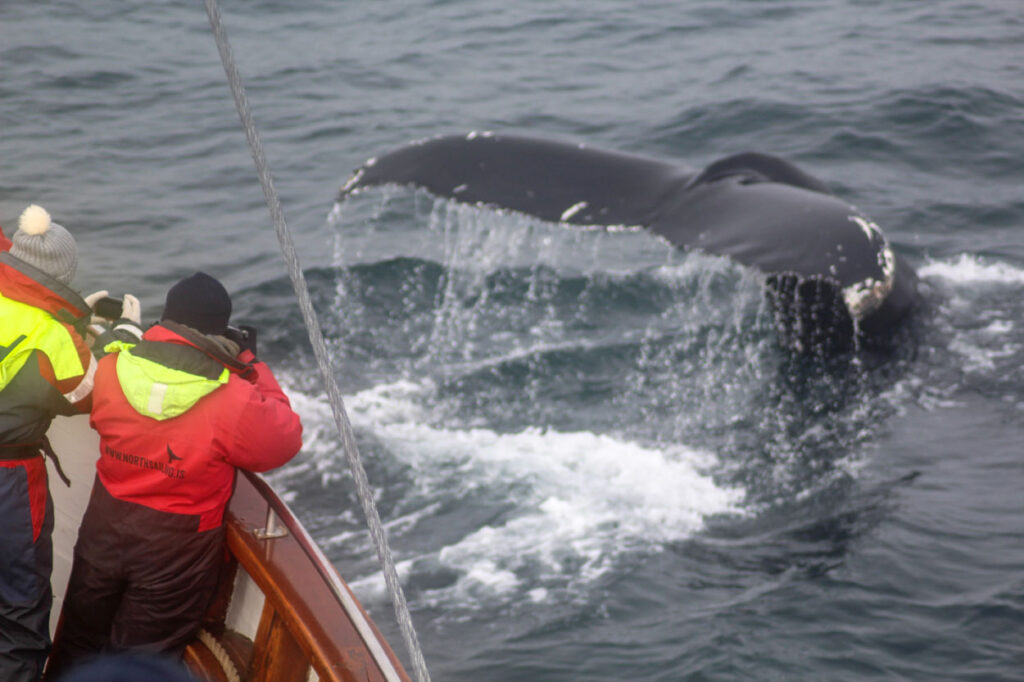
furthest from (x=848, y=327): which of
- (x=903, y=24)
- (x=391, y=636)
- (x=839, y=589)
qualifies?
(x=903, y=24)

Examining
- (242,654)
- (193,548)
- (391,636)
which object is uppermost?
(193,548)

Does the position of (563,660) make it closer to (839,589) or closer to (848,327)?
(839,589)

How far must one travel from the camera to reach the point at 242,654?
3.64 meters

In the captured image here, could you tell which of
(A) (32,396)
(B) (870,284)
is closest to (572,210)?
(B) (870,284)

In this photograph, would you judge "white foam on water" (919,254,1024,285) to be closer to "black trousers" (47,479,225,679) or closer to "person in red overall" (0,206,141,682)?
"black trousers" (47,479,225,679)

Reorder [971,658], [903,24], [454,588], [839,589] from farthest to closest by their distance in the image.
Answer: [903,24] < [454,588] < [839,589] < [971,658]

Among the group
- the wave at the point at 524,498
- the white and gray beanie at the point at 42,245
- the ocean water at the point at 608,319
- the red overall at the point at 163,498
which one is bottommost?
the wave at the point at 524,498

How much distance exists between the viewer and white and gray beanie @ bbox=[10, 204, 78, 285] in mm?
3166

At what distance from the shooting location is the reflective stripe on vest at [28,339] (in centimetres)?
314

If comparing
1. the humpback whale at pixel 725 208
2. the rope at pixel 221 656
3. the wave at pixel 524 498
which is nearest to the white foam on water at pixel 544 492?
the wave at pixel 524 498

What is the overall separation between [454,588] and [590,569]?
2.04 ft

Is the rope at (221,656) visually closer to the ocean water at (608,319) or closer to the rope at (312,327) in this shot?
the rope at (312,327)

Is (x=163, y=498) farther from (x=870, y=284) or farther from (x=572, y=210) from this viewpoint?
(x=572, y=210)

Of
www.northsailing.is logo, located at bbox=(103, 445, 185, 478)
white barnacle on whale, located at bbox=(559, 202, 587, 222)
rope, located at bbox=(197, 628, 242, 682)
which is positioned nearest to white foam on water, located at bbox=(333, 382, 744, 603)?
white barnacle on whale, located at bbox=(559, 202, 587, 222)
